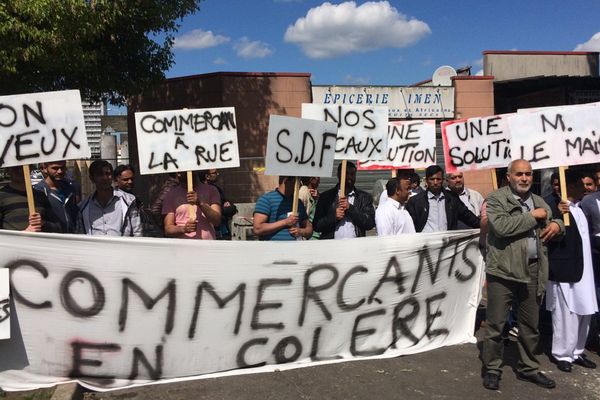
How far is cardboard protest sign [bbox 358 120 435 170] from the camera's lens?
5.98 m

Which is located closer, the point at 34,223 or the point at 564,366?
the point at 34,223

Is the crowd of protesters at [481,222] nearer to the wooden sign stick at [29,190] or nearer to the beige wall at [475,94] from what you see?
the wooden sign stick at [29,190]

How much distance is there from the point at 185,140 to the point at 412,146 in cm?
267

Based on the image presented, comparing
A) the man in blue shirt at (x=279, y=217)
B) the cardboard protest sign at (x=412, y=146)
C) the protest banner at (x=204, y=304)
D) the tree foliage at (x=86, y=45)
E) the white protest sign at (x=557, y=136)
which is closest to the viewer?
the protest banner at (x=204, y=304)

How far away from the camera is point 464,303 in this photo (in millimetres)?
4980

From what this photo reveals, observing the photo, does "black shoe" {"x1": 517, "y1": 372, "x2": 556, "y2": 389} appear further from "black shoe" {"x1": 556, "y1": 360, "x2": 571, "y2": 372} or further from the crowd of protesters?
"black shoe" {"x1": 556, "y1": 360, "x2": 571, "y2": 372}

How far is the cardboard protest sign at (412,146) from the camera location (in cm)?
598

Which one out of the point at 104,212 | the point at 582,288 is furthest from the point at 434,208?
the point at 104,212

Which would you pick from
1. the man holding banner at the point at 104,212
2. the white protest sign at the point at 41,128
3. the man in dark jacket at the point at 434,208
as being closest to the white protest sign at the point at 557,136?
the man in dark jacket at the point at 434,208

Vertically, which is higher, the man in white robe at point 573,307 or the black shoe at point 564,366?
the man in white robe at point 573,307

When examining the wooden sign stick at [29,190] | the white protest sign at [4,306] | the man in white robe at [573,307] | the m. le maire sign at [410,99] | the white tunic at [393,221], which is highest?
the m. le maire sign at [410,99]

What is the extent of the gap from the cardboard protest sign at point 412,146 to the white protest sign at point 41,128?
3253 millimetres

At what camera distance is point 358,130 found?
5.09m

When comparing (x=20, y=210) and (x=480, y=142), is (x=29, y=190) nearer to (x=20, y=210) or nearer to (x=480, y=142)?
(x=20, y=210)
